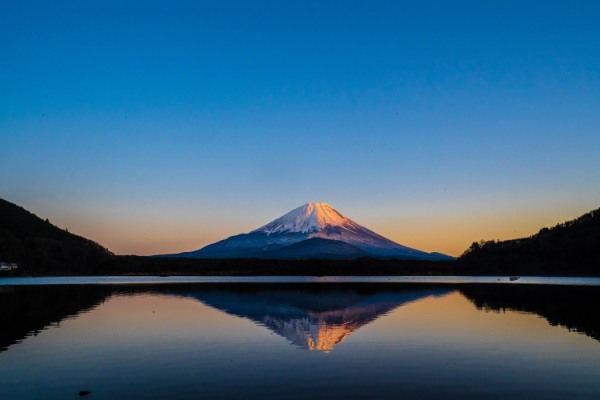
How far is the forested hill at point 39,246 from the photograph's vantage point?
15175 cm

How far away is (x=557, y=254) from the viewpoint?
173m

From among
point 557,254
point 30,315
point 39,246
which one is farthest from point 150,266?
point 30,315

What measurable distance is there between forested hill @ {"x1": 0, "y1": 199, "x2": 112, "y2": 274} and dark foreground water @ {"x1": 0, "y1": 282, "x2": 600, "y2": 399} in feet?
403

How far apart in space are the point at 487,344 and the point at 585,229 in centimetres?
15729

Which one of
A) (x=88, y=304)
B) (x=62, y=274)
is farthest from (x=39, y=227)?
(x=88, y=304)

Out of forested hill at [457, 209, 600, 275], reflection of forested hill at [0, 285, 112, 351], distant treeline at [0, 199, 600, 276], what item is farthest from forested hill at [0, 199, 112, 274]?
forested hill at [457, 209, 600, 275]

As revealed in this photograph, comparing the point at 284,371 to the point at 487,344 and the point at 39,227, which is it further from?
the point at 39,227

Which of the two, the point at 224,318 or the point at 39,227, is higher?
the point at 39,227

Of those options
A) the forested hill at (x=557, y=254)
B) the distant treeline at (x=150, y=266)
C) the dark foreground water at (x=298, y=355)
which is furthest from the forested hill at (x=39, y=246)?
the forested hill at (x=557, y=254)

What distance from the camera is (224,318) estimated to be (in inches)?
1487

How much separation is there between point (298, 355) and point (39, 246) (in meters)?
158

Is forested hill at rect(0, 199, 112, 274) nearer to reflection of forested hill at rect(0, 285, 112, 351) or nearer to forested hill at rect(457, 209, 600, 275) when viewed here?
reflection of forested hill at rect(0, 285, 112, 351)

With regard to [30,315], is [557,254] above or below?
above

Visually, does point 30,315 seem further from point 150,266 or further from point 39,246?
point 150,266
